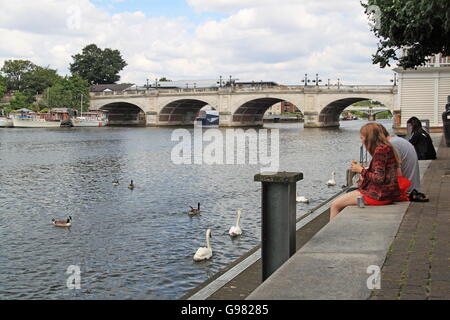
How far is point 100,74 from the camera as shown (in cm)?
13475

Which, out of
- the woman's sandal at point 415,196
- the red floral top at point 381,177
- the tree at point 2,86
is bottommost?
the woman's sandal at point 415,196

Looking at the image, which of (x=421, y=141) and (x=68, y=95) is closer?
(x=421, y=141)

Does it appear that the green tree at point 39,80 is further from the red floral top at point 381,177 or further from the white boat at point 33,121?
the red floral top at point 381,177

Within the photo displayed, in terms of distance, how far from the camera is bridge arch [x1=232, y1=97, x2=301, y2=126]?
9012 cm

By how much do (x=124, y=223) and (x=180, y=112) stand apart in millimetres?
90283

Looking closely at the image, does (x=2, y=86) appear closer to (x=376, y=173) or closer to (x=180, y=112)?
(x=180, y=112)

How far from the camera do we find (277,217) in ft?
22.2

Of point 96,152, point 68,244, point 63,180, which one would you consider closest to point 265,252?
point 68,244

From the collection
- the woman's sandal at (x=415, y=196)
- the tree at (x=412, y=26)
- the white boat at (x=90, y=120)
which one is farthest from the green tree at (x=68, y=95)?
the woman's sandal at (x=415, y=196)

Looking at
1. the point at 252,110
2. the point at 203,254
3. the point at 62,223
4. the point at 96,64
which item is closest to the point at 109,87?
the point at 96,64

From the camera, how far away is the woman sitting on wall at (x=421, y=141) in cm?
1631

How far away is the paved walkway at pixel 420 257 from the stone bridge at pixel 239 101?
69.9 m

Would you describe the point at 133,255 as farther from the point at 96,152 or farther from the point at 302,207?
the point at 96,152

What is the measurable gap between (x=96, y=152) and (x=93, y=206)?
2328 centimetres
